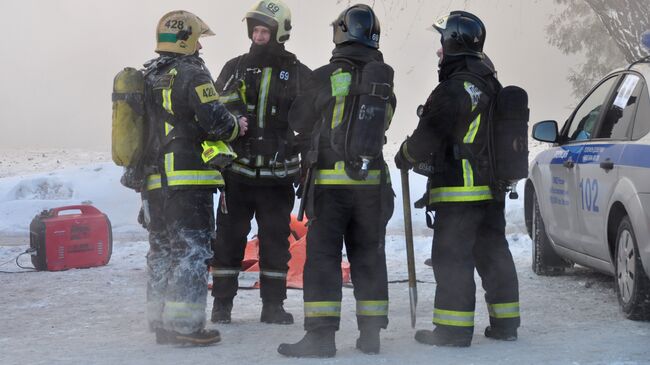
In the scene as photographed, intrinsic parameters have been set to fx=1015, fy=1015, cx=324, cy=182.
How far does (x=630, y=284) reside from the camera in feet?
22.0

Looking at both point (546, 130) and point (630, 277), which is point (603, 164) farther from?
point (546, 130)

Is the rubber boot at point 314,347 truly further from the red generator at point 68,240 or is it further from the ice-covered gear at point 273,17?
the red generator at point 68,240

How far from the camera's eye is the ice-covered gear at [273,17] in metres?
6.89

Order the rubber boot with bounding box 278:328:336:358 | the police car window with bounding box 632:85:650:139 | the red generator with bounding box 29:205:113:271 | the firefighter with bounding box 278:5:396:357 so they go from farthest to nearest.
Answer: the red generator with bounding box 29:205:113:271 < the police car window with bounding box 632:85:650:139 < the firefighter with bounding box 278:5:396:357 < the rubber boot with bounding box 278:328:336:358

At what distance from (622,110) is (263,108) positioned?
255 centimetres

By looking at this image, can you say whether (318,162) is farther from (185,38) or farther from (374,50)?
(185,38)

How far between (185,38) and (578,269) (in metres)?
5.09

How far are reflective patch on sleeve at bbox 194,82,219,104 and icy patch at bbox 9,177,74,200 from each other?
13.5m

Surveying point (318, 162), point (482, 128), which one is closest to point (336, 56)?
point (318, 162)

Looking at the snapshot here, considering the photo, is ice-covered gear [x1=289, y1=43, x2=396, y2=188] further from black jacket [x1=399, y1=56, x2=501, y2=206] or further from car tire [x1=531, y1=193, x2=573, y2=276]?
car tire [x1=531, y1=193, x2=573, y2=276]

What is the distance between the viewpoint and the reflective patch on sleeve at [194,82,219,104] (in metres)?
5.96

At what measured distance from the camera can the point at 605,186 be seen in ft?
22.9

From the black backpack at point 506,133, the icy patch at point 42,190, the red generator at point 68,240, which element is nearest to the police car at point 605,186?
the black backpack at point 506,133

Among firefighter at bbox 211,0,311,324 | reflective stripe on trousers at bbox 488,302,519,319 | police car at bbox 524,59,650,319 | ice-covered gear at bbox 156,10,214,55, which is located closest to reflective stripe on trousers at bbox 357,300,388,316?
reflective stripe on trousers at bbox 488,302,519,319
